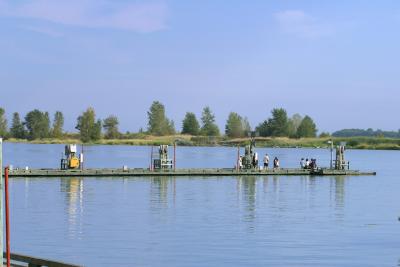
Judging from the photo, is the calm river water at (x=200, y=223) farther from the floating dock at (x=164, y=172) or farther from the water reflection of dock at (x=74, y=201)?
the floating dock at (x=164, y=172)

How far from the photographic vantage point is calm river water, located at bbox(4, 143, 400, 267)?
3089 centimetres

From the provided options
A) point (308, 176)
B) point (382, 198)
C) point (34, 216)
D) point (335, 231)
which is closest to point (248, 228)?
point (335, 231)

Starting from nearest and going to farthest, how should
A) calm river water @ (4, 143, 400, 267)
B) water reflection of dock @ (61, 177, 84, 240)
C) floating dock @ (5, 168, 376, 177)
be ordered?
calm river water @ (4, 143, 400, 267) < water reflection of dock @ (61, 177, 84, 240) < floating dock @ (5, 168, 376, 177)

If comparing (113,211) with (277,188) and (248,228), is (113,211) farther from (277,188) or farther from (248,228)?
(277,188)

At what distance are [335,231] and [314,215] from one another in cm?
791

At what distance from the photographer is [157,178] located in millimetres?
74812

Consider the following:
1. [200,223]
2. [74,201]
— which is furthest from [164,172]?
[200,223]

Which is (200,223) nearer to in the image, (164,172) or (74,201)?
(74,201)

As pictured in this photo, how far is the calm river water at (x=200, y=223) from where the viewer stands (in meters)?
30.9

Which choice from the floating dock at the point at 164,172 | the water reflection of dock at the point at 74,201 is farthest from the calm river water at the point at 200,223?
the floating dock at the point at 164,172

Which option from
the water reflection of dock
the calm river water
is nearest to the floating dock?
the water reflection of dock

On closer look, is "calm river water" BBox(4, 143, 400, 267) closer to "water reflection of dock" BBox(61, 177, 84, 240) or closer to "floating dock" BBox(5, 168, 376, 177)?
"water reflection of dock" BBox(61, 177, 84, 240)

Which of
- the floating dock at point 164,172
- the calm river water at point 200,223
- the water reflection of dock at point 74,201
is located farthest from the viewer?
the floating dock at point 164,172

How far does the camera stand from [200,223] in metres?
41.1
